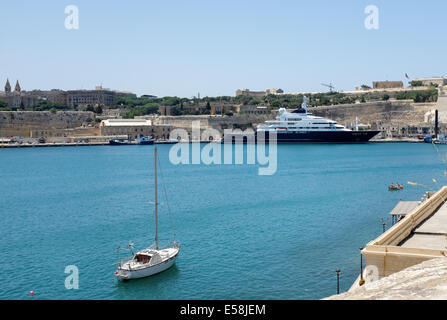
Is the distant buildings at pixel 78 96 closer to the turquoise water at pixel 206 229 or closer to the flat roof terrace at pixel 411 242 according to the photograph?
the turquoise water at pixel 206 229

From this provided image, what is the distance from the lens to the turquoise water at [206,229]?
11570 millimetres

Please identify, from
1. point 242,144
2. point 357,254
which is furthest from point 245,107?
point 357,254

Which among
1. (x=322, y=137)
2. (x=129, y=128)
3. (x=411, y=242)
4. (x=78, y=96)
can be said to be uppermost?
(x=78, y=96)

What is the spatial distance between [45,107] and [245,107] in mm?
39987

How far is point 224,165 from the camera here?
1838 inches

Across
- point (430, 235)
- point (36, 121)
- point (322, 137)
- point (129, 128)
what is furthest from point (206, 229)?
point (36, 121)

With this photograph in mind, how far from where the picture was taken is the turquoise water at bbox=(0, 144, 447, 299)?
38.0ft

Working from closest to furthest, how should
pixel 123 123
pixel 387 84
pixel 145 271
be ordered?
pixel 145 271 → pixel 123 123 → pixel 387 84

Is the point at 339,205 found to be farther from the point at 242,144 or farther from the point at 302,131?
the point at 242,144

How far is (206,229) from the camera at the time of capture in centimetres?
1759

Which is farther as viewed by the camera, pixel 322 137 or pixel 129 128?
pixel 129 128

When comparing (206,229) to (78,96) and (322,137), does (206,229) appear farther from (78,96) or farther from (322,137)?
(78,96)

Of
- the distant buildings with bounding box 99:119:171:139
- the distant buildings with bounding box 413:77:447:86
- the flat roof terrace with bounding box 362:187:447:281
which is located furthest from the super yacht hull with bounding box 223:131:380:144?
the distant buildings with bounding box 413:77:447:86

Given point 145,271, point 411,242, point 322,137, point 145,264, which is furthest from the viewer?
point 322,137
